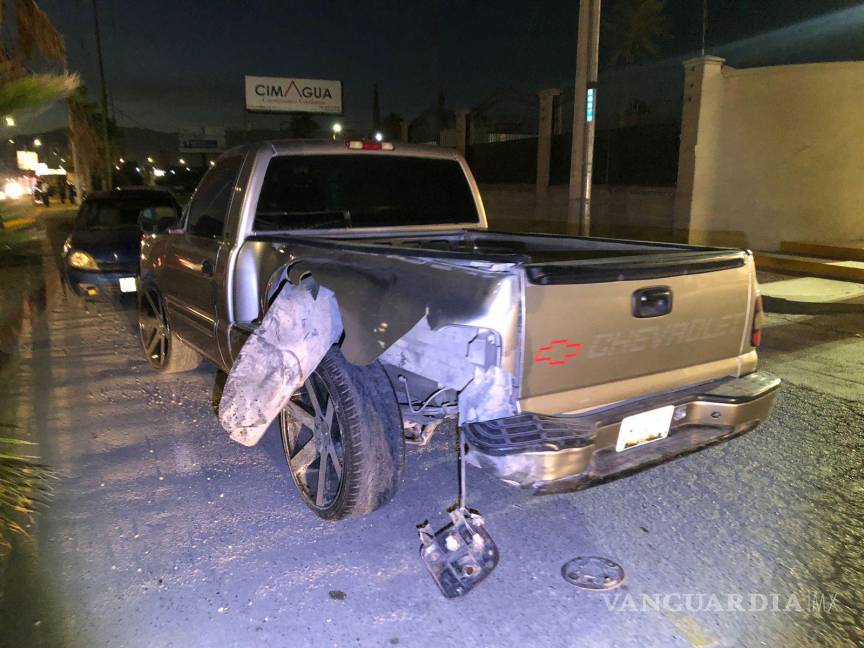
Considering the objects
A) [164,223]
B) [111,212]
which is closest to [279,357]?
[164,223]

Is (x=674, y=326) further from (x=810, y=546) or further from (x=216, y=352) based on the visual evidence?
(x=216, y=352)

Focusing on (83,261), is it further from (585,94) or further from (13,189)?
(585,94)

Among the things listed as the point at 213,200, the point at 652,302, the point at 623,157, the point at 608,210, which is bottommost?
the point at 652,302

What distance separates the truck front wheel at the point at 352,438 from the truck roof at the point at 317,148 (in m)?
1.78

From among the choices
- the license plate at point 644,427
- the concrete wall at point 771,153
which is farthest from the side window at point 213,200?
the concrete wall at point 771,153

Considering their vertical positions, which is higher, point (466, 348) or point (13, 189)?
point (13, 189)

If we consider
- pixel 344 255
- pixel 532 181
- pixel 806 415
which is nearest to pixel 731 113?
pixel 532 181

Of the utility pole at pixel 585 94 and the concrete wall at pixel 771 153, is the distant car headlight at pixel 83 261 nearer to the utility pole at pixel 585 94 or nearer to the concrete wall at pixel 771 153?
the utility pole at pixel 585 94

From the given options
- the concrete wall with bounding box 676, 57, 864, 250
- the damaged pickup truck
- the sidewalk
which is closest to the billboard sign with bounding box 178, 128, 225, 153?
the concrete wall with bounding box 676, 57, 864, 250

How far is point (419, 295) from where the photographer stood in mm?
2848

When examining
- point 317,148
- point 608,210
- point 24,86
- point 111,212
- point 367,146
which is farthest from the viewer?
point 608,210

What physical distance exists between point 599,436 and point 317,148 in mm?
2955

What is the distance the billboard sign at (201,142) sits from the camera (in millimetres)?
71312

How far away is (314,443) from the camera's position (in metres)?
3.58
